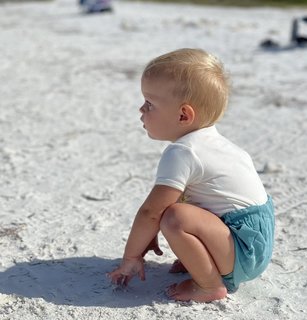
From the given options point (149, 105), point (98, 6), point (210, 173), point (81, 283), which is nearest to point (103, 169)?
point (81, 283)

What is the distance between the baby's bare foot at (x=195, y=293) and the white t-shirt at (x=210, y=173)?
0.85ft

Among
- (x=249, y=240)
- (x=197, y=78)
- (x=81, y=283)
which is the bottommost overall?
(x=81, y=283)

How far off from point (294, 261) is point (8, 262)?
1127 millimetres

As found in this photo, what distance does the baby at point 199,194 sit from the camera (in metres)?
2.32

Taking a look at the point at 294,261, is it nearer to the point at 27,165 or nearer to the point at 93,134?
the point at 27,165

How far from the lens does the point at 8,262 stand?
276cm

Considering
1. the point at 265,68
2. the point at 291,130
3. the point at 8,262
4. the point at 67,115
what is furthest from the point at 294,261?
the point at 265,68

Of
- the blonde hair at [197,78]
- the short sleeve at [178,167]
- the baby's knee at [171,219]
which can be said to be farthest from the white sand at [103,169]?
the blonde hair at [197,78]

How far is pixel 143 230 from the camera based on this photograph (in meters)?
2.40

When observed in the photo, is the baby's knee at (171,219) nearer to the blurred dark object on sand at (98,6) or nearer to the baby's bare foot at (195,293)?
the baby's bare foot at (195,293)

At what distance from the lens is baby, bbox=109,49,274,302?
7.62 feet

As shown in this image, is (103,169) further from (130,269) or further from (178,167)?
(178,167)

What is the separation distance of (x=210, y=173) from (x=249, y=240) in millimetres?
263

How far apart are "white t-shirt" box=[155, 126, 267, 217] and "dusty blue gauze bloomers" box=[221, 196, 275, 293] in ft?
0.10
